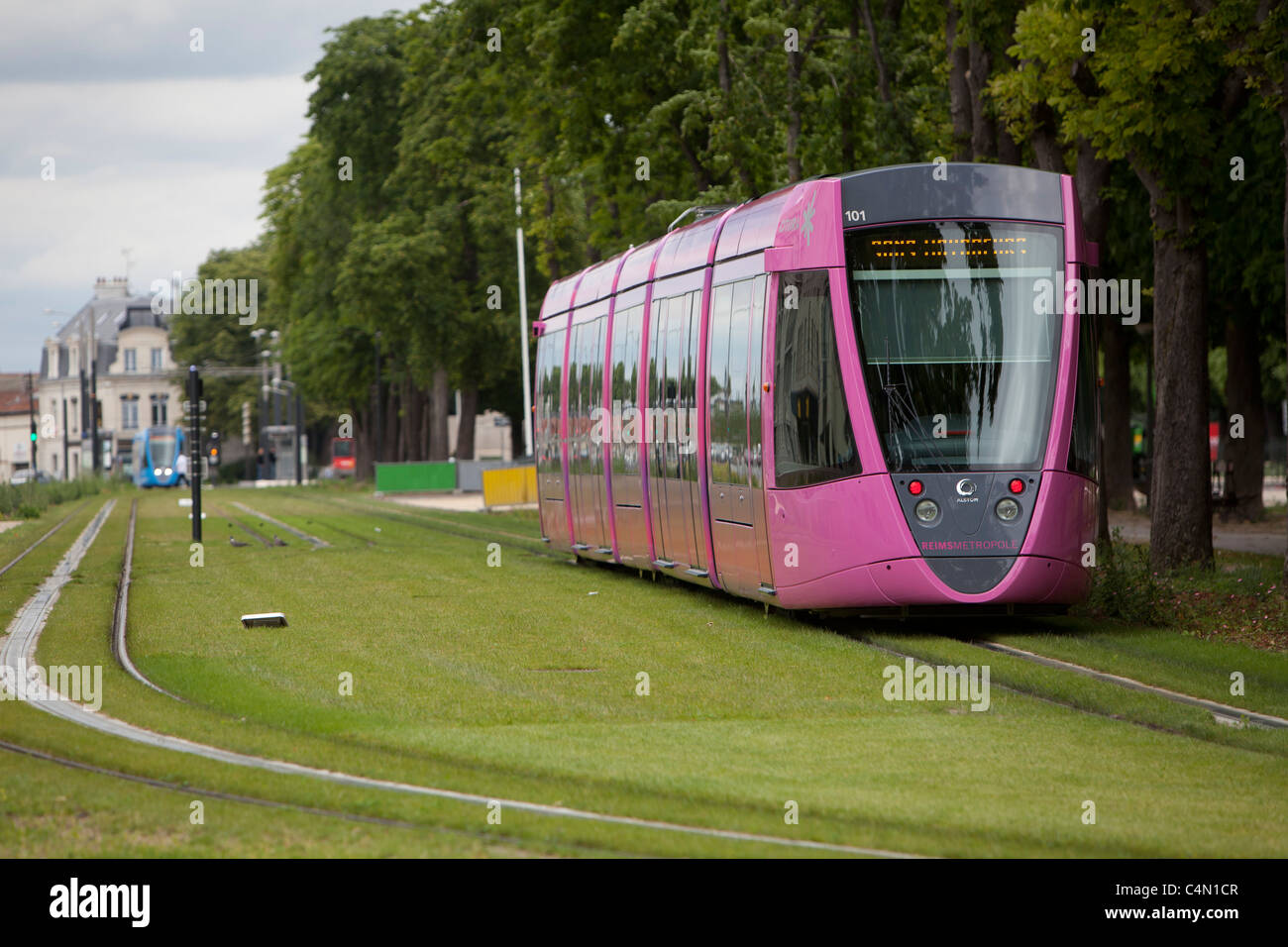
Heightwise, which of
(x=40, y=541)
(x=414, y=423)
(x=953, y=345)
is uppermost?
(x=953, y=345)

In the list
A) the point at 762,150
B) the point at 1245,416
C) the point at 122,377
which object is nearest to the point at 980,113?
the point at 762,150

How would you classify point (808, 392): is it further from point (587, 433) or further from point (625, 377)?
point (587, 433)

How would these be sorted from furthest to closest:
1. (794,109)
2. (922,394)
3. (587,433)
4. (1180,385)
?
(794,109), (587,433), (1180,385), (922,394)

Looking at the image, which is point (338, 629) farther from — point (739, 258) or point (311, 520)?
point (311, 520)

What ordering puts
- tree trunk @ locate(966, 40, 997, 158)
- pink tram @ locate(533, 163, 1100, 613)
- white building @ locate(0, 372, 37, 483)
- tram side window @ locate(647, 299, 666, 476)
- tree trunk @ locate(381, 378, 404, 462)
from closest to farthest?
pink tram @ locate(533, 163, 1100, 613)
tram side window @ locate(647, 299, 666, 476)
tree trunk @ locate(966, 40, 997, 158)
tree trunk @ locate(381, 378, 404, 462)
white building @ locate(0, 372, 37, 483)

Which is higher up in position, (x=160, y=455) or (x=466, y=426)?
(x=466, y=426)

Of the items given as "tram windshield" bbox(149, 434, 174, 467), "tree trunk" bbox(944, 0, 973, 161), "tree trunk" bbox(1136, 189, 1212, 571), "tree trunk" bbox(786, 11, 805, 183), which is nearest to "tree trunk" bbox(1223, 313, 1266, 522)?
"tree trunk" bbox(786, 11, 805, 183)

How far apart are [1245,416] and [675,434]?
17.4 meters

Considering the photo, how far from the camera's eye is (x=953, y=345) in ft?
49.5

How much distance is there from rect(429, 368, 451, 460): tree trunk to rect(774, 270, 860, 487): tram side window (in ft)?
146

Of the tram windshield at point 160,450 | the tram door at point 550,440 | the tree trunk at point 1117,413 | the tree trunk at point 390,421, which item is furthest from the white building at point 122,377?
the tram door at point 550,440

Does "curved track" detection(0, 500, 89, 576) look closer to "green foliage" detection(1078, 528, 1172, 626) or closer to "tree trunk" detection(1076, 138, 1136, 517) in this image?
Result: "green foliage" detection(1078, 528, 1172, 626)

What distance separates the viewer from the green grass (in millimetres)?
7762

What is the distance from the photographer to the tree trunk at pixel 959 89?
22.8 meters
